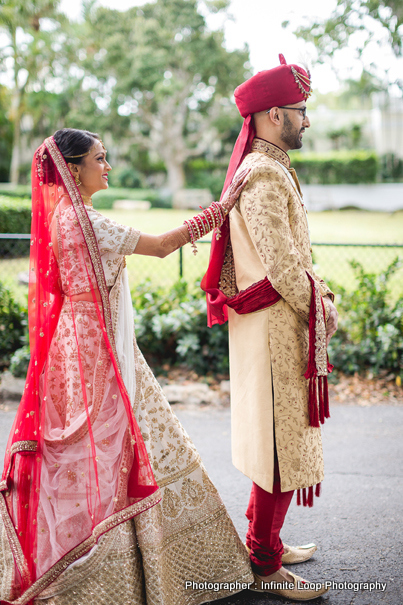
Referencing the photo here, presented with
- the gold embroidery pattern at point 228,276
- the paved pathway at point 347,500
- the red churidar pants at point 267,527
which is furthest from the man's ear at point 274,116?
the paved pathway at point 347,500

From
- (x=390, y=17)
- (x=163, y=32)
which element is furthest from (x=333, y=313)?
(x=163, y=32)

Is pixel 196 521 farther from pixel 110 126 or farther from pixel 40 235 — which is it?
pixel 110 126

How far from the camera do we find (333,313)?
2.25m

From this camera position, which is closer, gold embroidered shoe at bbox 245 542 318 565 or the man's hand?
the man's hand

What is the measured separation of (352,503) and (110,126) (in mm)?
26392

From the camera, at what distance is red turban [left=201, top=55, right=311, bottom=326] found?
2.16 m

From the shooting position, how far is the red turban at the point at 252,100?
2160 millimetres

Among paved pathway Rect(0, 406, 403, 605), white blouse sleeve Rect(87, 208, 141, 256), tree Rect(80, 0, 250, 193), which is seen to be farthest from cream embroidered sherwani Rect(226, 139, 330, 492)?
tree Rect(80, 0, 250, 193)

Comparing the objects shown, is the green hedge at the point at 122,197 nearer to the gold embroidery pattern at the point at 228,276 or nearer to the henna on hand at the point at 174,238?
the gold embroidery pattern at the point at 228,276

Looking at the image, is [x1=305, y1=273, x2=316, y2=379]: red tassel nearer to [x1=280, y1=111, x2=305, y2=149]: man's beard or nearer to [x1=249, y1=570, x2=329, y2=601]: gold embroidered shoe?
[x1=280, y1=111, x2=305, y2=149]: man's beard

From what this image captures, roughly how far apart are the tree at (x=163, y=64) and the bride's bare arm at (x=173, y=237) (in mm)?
23095

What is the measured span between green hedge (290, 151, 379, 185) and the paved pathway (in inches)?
988

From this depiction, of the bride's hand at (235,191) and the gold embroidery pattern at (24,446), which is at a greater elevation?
the bride's hand at (235,191)

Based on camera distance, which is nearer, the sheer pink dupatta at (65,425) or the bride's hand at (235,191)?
the sheer pink dupatta at (65,425)
